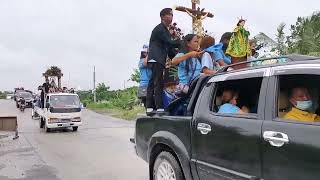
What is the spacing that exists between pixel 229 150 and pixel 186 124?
902mm

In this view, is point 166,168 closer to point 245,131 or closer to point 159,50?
point 245,131

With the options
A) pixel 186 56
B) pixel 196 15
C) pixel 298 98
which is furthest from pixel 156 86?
pixel 298 98

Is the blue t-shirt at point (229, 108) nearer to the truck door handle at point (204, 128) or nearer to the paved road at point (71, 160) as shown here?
the truck door handle at point (204, 128)

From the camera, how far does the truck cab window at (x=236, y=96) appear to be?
5.10 m

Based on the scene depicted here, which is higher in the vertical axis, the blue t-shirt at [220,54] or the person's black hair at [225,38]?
the person's black hair at [225,38]

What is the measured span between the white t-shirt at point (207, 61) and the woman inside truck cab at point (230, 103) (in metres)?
1.50

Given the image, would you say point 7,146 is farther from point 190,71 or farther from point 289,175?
point 289,175

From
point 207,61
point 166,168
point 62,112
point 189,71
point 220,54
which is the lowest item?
point 166,168

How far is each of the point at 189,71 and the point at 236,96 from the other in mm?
1986

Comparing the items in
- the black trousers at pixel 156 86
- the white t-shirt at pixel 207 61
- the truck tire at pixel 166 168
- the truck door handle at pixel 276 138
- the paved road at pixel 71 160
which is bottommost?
the paved road at pixel 71 160

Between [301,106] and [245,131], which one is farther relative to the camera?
[245,131]

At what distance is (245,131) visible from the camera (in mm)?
4629

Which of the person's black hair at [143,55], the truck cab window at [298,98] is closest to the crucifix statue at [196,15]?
the person's black hair at [143,55]

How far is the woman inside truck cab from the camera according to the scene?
17.0 ft
